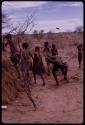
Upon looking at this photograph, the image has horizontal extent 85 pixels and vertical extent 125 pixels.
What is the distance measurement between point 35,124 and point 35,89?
3.36 meters

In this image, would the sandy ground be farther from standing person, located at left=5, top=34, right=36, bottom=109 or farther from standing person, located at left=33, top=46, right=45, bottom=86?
standing person, located at left=33, top=46, right=45, bottom=86

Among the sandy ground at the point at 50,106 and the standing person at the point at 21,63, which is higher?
the standing person at the point at 21,63

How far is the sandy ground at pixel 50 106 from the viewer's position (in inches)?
308

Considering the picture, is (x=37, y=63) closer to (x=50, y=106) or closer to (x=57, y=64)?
(x=57, y=64)

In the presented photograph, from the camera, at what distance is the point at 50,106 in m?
8.75

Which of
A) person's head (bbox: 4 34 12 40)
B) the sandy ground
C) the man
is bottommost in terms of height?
the sandy ground

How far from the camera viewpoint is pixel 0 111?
26.7ft

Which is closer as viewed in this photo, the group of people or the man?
the group of people

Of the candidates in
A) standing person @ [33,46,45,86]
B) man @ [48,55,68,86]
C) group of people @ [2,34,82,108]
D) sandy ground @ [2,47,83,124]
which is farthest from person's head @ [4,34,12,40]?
man @ [48,55,68,86]

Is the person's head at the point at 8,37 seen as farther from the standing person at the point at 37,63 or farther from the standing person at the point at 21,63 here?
the standing person at the point at 37,63

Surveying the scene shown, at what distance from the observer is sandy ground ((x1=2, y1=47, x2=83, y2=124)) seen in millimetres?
7820

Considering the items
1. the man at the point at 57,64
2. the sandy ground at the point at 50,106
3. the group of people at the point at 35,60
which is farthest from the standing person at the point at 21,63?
the man at the point at 57,64

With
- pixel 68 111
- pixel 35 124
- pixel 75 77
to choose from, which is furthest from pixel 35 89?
pixel 35 124

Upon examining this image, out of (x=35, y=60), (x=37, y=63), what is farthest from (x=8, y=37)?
(x=37, y=63)
